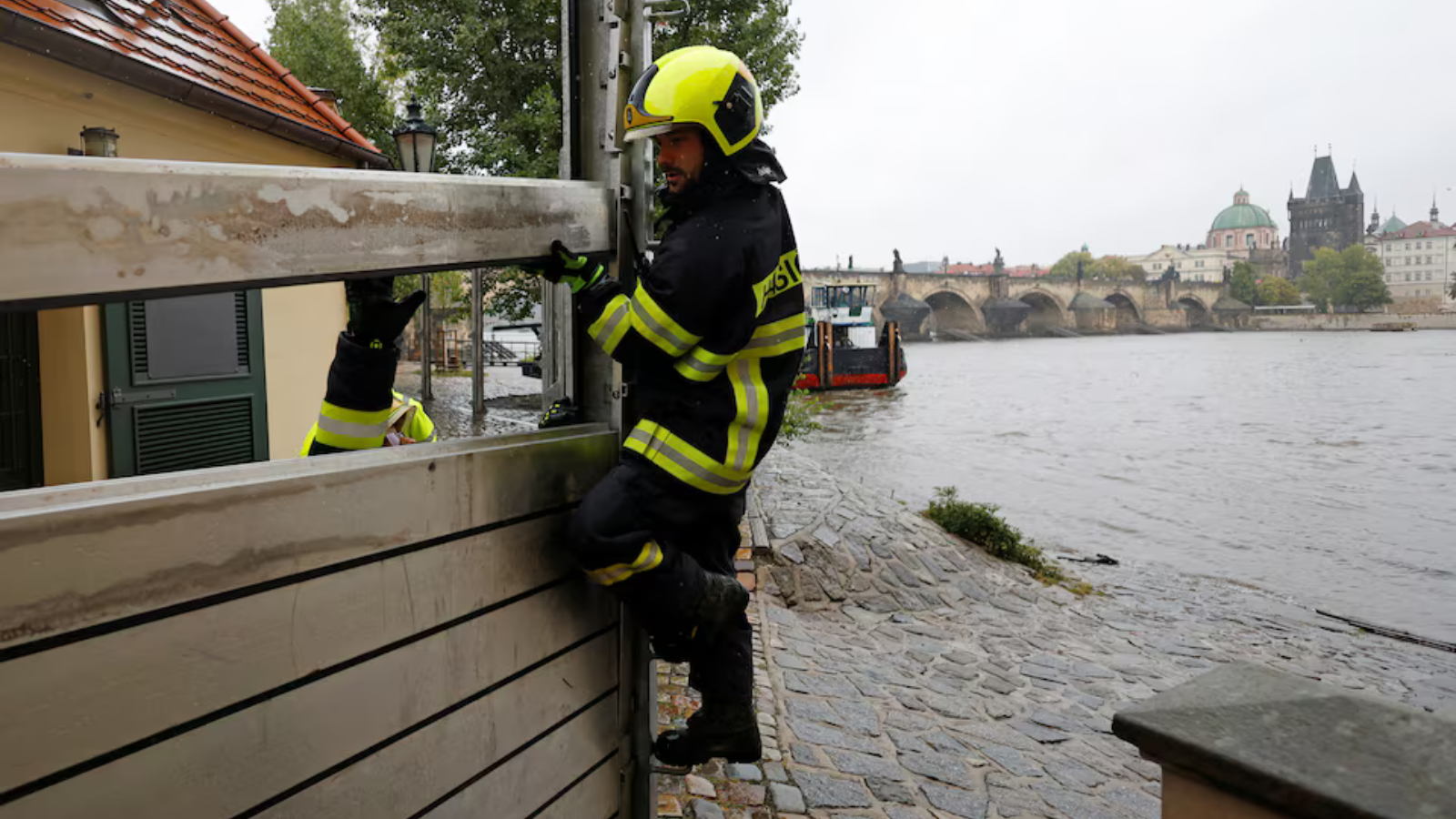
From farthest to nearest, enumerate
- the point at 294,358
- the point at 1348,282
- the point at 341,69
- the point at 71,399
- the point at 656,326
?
the point at 1348,282
the point at 341,69
the point at 294,358
the point at 71,399
the point at 656,326

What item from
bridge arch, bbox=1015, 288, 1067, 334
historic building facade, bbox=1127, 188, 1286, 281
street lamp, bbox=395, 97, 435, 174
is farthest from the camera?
historic building facade, bbox=1127, 188, 1286, 281

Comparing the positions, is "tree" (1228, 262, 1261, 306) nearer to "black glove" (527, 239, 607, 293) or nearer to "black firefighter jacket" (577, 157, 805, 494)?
"black firefighter jacket" (577, 157, 805, 494)

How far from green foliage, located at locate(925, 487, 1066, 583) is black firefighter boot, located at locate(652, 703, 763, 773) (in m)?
7.70

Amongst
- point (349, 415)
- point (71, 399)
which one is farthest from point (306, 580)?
point (71, 399)

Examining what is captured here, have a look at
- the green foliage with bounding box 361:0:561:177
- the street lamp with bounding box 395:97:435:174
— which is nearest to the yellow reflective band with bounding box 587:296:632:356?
the street lamp with bounding box 395:97:435:174

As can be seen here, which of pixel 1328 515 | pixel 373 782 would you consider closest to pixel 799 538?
pixel 373 782

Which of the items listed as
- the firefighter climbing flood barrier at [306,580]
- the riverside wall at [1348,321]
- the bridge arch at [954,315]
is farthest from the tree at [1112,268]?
the firefighter climbing flood barrier at [306,580]

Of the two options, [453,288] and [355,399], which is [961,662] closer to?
[355,399]

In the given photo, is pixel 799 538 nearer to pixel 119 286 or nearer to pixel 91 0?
pixel 91 0

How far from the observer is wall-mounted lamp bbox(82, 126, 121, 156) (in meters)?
5.61

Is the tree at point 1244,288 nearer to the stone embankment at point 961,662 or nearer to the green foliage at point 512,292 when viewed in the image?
the green foliage at point 512,292

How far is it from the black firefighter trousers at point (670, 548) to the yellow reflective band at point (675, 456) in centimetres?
2

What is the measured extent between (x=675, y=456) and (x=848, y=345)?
35.1m

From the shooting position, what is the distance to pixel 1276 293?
11206cm
